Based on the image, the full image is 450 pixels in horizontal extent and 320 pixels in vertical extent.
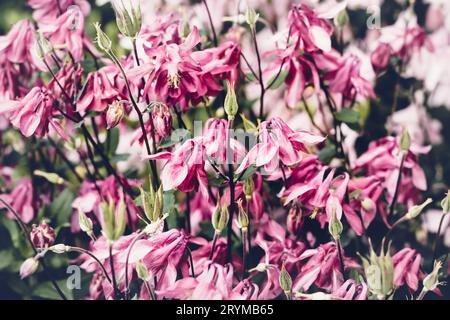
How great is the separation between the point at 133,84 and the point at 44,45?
3.4 inches

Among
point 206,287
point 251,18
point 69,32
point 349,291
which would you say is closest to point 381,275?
point 349,291

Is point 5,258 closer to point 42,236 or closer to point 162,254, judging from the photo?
point 42,236

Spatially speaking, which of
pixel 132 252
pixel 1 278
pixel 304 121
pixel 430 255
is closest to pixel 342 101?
pixel 304 121

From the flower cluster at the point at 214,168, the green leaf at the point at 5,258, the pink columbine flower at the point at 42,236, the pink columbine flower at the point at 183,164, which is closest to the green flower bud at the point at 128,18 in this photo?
the flower cluster at the point at 214,168

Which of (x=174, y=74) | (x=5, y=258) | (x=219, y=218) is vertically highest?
(x=174, y=74)

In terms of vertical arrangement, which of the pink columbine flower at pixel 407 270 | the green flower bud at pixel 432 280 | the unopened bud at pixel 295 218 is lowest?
the pink columbine flower at pixel 407 270

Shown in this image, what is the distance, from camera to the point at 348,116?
72 cm

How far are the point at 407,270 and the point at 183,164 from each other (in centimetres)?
25

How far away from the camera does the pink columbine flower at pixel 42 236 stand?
650 mm

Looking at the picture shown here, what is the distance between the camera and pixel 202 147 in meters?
0.58

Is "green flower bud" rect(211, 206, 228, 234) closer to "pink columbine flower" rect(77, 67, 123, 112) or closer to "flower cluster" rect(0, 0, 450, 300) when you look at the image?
"flower cluster" rect(0, 0, 450, 300)

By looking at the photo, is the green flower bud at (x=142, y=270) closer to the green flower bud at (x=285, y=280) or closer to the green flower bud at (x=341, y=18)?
the green flower bud at (x=285, y=280)

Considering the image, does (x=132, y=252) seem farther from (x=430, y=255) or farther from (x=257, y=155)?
(x=430, y=255)

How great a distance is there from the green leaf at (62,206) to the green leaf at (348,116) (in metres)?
0.30
